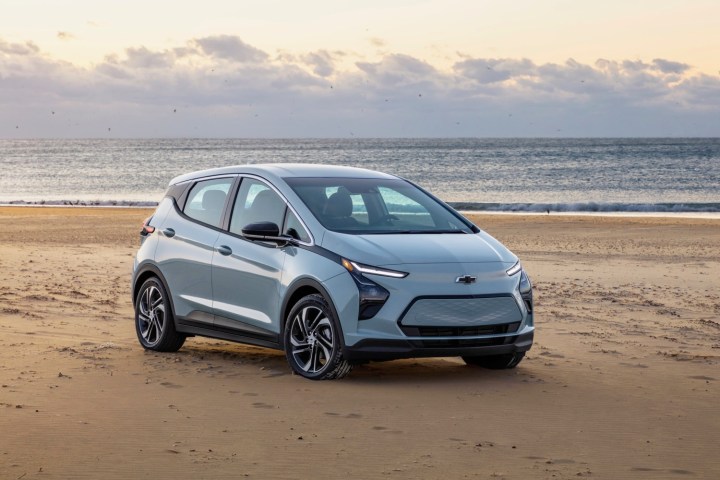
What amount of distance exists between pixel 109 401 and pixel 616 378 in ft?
12.8

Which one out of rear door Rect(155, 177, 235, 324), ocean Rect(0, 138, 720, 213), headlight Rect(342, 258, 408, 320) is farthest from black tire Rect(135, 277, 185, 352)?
A: ocean Rect(0, 138, 720, 213)

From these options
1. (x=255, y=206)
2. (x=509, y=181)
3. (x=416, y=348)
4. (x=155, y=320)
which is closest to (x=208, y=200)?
(x=255, y=206)

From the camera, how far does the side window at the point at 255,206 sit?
9534 millimetres

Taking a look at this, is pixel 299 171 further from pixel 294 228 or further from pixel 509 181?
pixel 509 181

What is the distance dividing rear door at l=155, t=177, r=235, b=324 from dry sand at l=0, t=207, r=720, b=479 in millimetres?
493

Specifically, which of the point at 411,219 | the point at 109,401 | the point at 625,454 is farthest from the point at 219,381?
the point at 625,454

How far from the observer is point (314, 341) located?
891 cm

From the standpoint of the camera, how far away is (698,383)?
895cm

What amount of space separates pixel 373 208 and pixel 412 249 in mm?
887

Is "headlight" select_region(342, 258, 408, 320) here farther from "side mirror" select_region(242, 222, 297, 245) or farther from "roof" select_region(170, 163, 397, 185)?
"roof" select_region(170, 163, 397, 185)

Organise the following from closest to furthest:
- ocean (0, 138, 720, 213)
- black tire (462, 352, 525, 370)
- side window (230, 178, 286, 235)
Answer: black tire (462, 352, 525, 370) < side window (230, 178, 286, 235) < ocean (0, 138, 720, 213)

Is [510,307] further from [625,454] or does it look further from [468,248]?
[625,454]

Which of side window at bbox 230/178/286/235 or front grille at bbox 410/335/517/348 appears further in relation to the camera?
side window at bbox 230/178/286/235

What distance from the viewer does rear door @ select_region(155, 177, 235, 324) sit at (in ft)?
32.7
